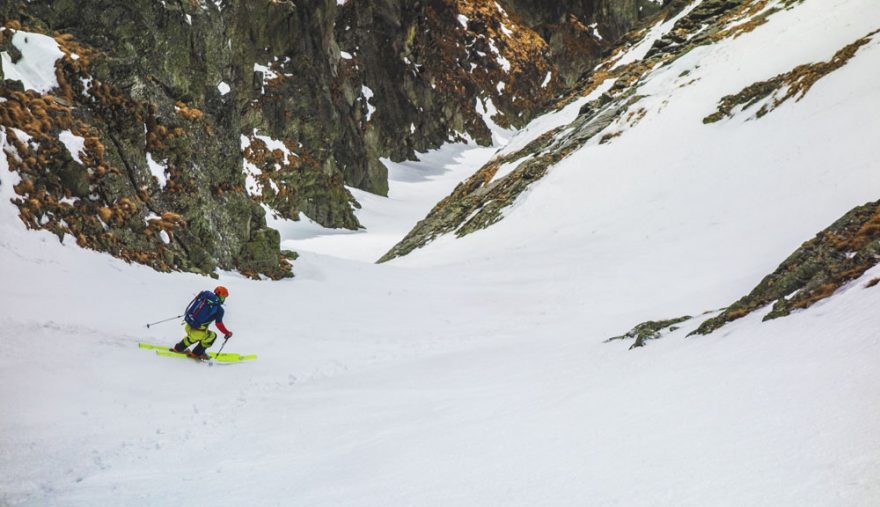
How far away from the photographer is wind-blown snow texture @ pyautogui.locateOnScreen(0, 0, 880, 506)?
431 cm

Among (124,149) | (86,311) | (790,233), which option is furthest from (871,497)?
(124,149)

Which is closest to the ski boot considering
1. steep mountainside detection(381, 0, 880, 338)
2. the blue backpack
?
the blue backpack

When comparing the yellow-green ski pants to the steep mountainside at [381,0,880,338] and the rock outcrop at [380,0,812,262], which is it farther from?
the rock outcrop at [380,0,812,262]

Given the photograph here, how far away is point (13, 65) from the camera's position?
13.4 metres

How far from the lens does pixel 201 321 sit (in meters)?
10.1

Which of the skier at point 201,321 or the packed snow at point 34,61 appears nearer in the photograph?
the skier at point 201,321

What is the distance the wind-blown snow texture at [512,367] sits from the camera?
4309 millimetres

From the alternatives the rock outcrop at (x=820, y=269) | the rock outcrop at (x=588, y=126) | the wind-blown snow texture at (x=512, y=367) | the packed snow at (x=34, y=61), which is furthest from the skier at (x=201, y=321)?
the rock outcrop at (x=588, y=126)

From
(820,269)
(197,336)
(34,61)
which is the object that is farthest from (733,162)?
(34,61)

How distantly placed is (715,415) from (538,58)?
378 ft

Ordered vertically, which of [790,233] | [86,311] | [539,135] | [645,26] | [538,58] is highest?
[538,58]

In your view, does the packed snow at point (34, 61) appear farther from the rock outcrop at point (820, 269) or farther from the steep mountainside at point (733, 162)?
the rock outcrop at point (820, 269)

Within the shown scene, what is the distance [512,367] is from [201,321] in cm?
538

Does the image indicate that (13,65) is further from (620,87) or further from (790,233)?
(620,87)
